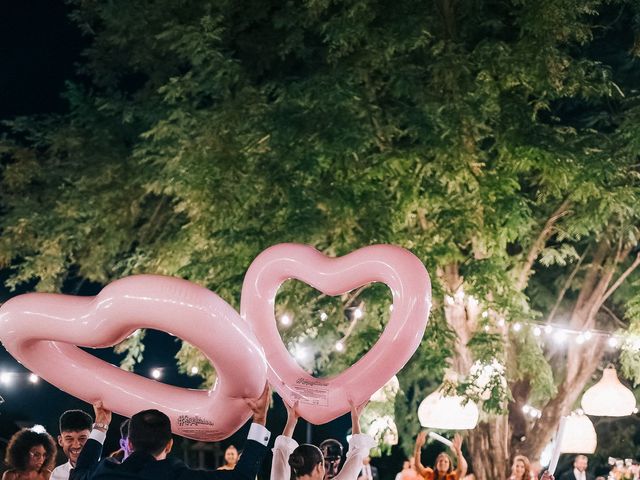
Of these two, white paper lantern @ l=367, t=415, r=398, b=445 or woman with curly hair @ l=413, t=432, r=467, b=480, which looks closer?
woman with curly hair @ l=413, t=432, r=467, b=480

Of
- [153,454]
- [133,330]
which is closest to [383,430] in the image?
[133,330]

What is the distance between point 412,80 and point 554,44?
1.43m

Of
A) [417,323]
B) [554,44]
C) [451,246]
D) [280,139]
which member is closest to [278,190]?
[280,139]

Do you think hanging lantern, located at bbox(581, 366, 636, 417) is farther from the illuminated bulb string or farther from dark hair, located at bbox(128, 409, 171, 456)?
dark hair, located at bbox(128, 409, 171, 456)

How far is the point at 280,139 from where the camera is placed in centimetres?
836

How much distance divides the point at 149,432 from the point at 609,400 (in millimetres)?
6733

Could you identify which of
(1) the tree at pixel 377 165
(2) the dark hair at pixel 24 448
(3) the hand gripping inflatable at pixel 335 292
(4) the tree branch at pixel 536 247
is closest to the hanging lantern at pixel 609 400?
(1) the tree at pixel 377 165

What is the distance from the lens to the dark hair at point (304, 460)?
3.89 meters

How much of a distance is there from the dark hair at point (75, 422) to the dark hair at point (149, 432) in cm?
121

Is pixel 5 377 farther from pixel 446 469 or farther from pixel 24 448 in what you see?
pixel 24 448

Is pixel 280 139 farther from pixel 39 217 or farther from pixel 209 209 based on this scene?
pixel 39 217

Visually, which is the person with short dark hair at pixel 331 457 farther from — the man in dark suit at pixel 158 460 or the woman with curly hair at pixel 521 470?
the woman with curly hair at pixel 521 470

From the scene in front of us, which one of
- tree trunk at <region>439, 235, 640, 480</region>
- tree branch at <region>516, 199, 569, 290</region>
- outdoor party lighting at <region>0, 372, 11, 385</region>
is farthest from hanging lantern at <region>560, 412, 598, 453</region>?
outdoor party lighting at <region>0, 372, 11, 385</region>

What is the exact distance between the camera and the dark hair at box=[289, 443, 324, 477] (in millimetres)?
3891
